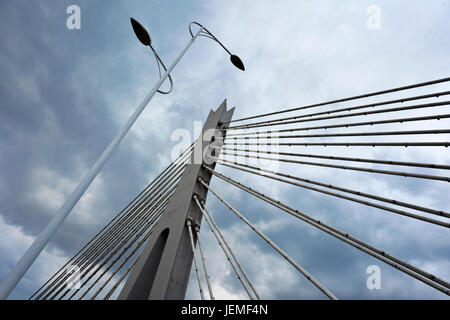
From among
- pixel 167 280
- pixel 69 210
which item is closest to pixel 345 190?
pixel 167 280

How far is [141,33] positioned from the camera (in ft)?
17.1

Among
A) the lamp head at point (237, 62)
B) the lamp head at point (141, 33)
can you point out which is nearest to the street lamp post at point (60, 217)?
the lamp head at point (141, 33)

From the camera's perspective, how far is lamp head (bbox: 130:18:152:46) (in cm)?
515

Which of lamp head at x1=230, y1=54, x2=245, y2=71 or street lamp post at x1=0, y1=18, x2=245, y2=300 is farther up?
lamp head at x1=230, y1=54, x2=245, y2=71

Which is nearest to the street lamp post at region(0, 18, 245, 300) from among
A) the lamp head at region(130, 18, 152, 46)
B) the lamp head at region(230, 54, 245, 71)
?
the lamp head at region(130, 18, 152, 46)

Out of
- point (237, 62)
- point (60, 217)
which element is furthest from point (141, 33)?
point (60, 217)

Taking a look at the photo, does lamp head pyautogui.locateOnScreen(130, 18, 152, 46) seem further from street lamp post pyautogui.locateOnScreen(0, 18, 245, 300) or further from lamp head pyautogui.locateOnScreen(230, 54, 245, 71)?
lamp head pyautogui.locateOnScreen(230, 54, 245, 71)

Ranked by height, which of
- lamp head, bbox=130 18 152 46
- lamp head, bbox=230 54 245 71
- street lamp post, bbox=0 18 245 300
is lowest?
street lamp post, bbox=0 18 245 300

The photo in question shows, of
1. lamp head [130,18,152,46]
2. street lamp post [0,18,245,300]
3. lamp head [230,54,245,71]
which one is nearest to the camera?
street lamp post [0,18,245,300]

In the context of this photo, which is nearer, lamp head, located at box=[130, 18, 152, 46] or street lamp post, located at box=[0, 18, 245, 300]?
street lamp post, located at box=[0, 18, 245, 300]

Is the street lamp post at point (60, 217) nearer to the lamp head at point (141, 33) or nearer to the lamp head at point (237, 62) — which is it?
the lamp head at point (141, 33)
